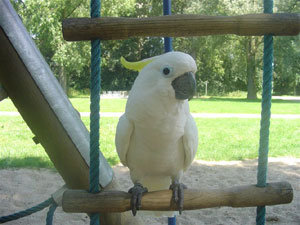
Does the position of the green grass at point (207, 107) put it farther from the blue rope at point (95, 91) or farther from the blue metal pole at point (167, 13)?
the blue rope at point (95, 91)

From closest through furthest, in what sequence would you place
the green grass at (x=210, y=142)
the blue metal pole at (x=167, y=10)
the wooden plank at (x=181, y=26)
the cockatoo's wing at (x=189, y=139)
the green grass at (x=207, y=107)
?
the wooden plank at (x=181, y=26)
the cockatoo's wing at (x=189, y=139)
the blue metal pole at (x=167, y=10)
the green grass at (x=210, y=142)
the green grass at (x=207, y=107)

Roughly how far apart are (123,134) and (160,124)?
0.56 feet

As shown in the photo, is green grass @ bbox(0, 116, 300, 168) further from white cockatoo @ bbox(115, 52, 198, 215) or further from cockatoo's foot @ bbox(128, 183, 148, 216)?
cockatoo's foot @ bbox(128, 183, 148, 216)

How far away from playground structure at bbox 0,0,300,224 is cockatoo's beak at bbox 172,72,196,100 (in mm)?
152

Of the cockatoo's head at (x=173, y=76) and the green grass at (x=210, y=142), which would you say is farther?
the green grass at (x=210, y=142)

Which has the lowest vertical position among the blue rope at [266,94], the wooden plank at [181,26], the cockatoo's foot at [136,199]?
the cockatoo's foot at [136,199]

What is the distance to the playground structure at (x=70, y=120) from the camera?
97cm

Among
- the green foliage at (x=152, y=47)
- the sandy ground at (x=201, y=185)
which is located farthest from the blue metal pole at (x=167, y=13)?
the green foliage at (x=152, y=47)

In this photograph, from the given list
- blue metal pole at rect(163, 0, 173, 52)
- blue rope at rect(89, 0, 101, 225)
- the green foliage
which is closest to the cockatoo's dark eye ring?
blue rope at rect(89, 0, 101, 225)

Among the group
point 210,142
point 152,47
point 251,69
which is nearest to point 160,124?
point 210,142

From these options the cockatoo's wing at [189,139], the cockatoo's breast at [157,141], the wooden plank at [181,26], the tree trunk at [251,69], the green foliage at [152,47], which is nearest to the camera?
the wooden plank at [181,26]

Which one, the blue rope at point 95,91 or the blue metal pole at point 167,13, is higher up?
the blue metal pole at point 167,13

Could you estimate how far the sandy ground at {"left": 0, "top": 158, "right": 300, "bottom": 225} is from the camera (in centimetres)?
271

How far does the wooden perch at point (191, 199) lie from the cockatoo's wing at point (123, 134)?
0.70 ft
